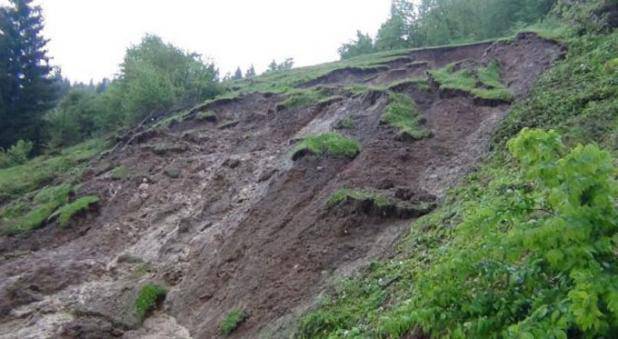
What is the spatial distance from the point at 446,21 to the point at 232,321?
124 feet

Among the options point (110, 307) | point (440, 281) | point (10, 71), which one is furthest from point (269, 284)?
point (10, 71)

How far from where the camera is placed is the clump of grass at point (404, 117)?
14828 millimetres

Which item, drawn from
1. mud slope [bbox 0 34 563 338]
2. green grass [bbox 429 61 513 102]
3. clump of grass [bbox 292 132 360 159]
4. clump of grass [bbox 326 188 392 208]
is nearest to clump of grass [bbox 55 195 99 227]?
mud slope [bbox 0 34 563 338]

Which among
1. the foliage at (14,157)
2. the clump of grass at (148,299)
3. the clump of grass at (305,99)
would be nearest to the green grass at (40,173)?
the foliage at (14,157)

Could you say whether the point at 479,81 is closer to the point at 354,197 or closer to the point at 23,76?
the point at 354,197

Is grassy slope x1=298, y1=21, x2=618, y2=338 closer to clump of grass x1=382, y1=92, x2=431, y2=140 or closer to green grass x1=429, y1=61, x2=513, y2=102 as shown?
green grass x1=429, y1=61, x2=513, y2=102

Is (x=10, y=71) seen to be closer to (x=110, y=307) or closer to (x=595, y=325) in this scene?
(x=110, y=307)

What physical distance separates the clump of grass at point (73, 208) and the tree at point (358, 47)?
34563 millimetres

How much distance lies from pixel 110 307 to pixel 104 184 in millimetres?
7751

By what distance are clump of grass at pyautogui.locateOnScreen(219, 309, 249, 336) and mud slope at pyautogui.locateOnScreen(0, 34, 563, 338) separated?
132mm

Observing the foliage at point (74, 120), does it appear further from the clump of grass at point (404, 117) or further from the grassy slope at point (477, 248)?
the grassy slope at point (477, 248)

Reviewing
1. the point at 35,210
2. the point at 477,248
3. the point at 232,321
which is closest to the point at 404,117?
the point at 232,321

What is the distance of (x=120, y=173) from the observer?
20344 millimetres

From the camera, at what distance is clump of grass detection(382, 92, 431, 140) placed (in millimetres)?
14828
